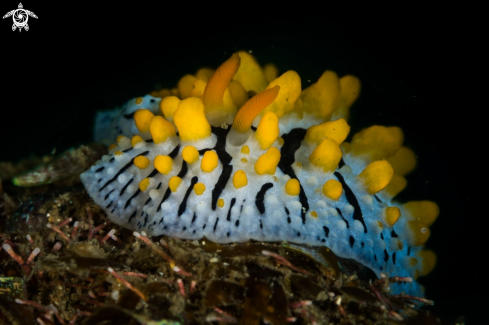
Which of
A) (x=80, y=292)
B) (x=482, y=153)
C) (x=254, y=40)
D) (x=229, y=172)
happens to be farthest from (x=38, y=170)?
(x=482, y=153)

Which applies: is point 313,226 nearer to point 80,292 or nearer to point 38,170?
point 80,292

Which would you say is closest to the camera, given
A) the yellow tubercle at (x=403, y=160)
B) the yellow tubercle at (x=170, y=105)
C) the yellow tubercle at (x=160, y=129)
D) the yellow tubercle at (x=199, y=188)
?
the yellow tubercle at (x=199, y=188)

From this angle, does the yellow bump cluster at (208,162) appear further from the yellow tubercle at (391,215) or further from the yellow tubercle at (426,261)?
the yellow tubercle at (426,261)

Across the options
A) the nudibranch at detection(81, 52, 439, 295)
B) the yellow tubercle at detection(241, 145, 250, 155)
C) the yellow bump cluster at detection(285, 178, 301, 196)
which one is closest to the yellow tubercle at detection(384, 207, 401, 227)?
the nudibranch at detection(81, 52, 439, 295)

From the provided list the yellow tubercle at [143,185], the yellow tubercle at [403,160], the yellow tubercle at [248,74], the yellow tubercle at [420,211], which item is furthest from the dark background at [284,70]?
the yellow tubercle at [143,185]

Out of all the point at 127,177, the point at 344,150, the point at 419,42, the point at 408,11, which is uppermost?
the point at 408,11

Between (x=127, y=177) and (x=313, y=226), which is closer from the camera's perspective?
(x=313, y=226)

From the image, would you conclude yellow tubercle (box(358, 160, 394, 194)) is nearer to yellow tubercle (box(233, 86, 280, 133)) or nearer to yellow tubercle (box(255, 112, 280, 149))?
yellow tubercle (box(255, 112, 280, 149))
